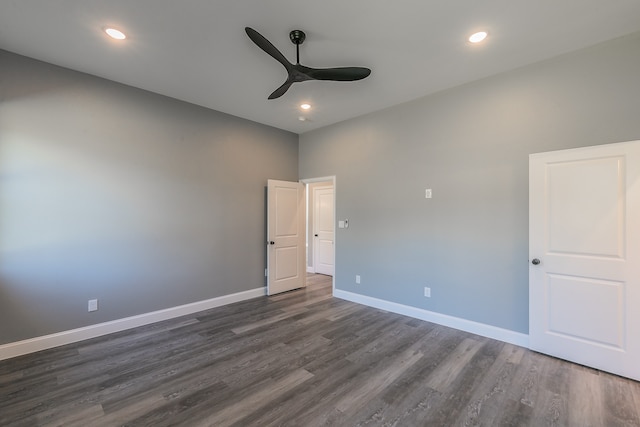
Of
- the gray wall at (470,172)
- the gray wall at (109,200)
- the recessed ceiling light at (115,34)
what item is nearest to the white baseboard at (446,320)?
the gray wall at (470,172)

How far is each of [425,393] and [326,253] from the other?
468 centimetres

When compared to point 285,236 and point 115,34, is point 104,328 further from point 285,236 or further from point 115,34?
point 115,34

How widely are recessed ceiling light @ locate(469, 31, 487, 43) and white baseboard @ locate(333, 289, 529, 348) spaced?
3.04m

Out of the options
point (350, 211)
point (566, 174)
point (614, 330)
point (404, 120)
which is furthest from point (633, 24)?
point (350, 211)

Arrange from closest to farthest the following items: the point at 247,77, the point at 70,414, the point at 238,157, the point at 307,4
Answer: the point at 70,414, the point at 307,4, the point at 247,77, the point at 238,157

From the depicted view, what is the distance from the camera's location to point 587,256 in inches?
104

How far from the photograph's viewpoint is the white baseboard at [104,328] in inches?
112

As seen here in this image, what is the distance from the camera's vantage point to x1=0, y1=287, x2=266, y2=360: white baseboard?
2849 millimetres

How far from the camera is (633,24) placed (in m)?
2.39

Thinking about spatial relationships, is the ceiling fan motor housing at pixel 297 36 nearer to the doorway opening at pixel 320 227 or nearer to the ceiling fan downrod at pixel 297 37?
the ceiling fan downrod at pixel 297 37

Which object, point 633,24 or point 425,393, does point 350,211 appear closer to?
point 425,393

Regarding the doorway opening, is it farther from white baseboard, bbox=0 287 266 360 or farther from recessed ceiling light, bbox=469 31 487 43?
recessed ceiling light, bbox=469 31 487 43

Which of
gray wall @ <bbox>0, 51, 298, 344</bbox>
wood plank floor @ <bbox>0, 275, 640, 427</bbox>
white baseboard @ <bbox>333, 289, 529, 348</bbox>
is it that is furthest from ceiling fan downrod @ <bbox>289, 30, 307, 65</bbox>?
white baseboard @ <bbox>333, 289, 529, 348</bbox>

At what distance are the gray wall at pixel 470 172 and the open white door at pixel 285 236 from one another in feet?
3.57
